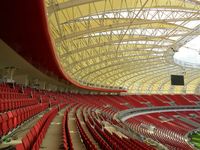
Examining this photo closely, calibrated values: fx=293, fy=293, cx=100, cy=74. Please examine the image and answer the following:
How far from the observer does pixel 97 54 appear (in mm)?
34094

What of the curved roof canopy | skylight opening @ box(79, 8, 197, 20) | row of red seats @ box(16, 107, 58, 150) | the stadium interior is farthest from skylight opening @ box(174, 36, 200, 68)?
row of red seats @ box(16, 107, 58, 150)

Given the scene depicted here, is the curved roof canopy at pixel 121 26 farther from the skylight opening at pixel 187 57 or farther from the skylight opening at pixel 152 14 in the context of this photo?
the skylight opening at pixel 187 57

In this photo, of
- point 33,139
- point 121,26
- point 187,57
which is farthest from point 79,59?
point 33,139

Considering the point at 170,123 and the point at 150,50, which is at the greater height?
the point at 150,50

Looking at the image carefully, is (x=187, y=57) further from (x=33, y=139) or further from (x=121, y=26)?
(x=33, y=139)

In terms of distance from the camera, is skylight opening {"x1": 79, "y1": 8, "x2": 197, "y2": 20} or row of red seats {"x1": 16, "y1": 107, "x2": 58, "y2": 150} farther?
skylight opening {"x1": 79, "y1": 8, "x2": 197, "y2": 20}

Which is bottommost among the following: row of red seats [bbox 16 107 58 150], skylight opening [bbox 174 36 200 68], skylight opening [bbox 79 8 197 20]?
row of red seats [bbox 16 107 58 150]

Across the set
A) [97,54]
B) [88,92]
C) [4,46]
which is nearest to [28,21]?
[4,46]

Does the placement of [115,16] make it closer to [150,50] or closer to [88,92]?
[150,50]

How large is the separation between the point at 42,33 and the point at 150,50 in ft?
90.3

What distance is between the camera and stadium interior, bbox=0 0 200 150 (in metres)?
8.30

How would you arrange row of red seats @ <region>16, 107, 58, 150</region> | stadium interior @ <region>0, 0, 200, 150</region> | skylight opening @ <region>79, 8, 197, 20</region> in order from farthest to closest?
skylight opening @ <region>79, 8, 197, 20</region> < stadium interior @ <region>0, 0, 200, 150</region> < row of red seats @ <region>16, 107, 58, 150</region>

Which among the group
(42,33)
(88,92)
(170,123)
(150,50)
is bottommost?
(170,123)

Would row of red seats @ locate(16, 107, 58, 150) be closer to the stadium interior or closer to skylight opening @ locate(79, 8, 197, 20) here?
the stadium interior
